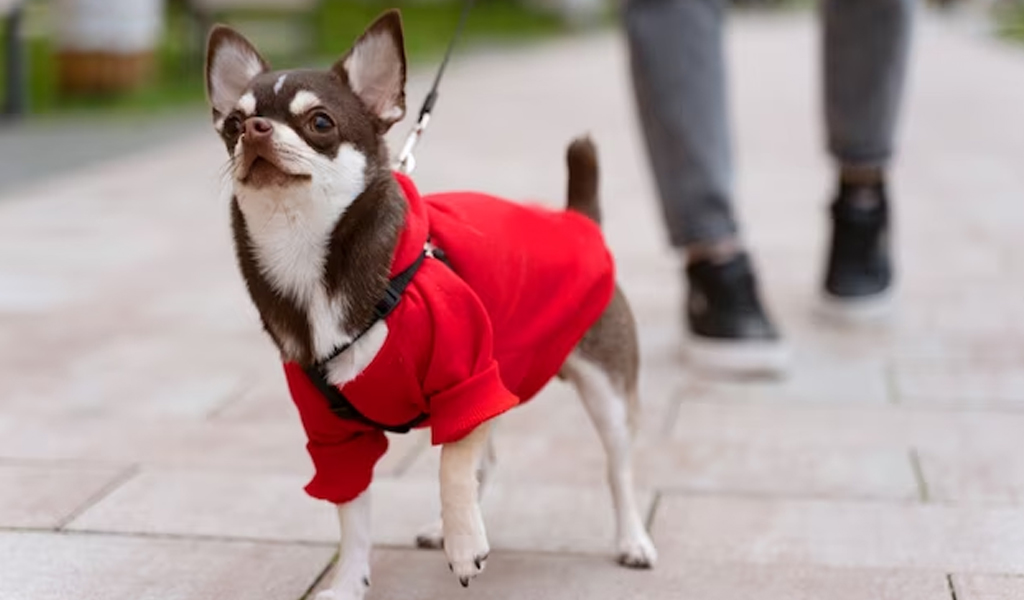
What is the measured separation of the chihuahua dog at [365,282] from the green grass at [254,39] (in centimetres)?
463

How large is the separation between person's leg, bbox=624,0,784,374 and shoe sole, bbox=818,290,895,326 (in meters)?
0.67

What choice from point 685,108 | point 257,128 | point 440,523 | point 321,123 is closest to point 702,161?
point 685,108

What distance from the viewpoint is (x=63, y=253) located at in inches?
249

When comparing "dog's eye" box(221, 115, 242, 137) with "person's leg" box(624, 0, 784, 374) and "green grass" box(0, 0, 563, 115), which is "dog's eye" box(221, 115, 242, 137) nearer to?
"person's leg" box(624, 0, 784, 374)

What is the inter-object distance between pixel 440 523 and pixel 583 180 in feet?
2.57

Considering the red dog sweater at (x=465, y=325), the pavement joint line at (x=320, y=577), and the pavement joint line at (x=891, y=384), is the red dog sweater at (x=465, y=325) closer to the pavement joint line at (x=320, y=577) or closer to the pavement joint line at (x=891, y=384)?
the pavement joint line at (x=320, y=577)

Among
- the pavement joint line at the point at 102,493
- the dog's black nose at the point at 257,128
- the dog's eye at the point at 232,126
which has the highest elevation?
the dog's black nose at the point at 257,128

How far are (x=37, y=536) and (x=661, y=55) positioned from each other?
2263 millimetres

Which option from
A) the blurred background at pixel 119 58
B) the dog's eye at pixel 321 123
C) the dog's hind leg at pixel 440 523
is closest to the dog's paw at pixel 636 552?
the dog's hind leg at pixel 440 523

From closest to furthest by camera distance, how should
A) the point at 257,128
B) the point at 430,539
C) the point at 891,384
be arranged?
the point at 257,128, the point at 430,539, the point at 891,384

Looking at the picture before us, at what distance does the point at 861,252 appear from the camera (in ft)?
16.9

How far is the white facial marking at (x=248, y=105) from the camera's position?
2.45m

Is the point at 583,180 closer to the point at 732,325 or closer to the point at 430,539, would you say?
the point at 430,539

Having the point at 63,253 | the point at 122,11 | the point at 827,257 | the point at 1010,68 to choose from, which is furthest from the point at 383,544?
the point at 1010,68
